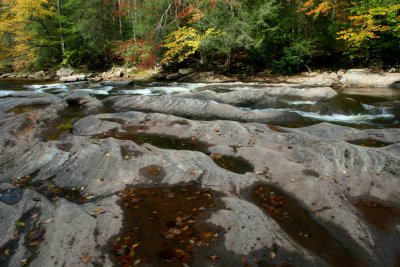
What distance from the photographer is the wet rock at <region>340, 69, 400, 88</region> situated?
768 inches

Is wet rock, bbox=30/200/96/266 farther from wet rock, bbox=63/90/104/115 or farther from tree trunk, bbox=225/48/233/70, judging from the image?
tree trunk, bbox=225/48/233/70

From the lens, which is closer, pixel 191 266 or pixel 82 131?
pixel 191 266

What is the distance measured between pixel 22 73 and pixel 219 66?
22945mm

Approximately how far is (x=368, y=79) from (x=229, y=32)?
10.1 m

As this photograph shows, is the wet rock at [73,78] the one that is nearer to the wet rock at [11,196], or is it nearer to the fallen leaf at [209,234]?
the wet rock at [11,196]

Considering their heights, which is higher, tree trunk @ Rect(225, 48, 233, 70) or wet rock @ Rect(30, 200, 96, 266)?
wet rock @ Rect(30, 200, 96, 266)

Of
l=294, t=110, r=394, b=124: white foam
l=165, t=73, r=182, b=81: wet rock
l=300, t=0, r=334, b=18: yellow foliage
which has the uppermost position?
l=300, t=0, r=334, b=18: yellow foliage

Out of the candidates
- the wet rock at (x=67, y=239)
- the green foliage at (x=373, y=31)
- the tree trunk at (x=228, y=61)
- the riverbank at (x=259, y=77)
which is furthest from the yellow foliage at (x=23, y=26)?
the wet rock at (x=67, y=239)

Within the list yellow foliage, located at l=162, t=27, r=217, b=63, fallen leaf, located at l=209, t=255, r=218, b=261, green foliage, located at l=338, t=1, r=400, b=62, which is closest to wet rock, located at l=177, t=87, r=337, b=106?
yellow foliage, located at l=162, t=27, r=217, b=63

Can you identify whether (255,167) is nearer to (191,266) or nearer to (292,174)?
(292,174)

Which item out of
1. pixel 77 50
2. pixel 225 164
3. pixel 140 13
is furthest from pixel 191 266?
pixel 77 50

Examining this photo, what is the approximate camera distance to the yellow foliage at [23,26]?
29.3 m

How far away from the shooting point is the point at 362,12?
2084cm

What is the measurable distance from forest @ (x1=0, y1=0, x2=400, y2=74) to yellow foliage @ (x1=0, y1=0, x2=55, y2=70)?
0.10 meters
